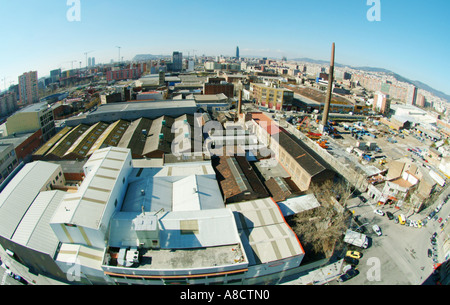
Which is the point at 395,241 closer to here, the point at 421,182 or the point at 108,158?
the point at 421,182

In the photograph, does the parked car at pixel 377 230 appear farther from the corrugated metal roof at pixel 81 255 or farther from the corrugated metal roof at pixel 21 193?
the corrugated metal roof at pixel 21 193

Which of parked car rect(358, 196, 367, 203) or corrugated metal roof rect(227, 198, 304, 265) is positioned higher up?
corrugated metal roof rect(227, 198, 304, 265)

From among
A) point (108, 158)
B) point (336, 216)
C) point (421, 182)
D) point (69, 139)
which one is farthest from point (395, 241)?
point (69, 139)

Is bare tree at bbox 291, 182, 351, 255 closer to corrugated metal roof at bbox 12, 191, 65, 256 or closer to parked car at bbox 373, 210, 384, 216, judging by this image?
parked car at bbox 373, 210, 384, 216

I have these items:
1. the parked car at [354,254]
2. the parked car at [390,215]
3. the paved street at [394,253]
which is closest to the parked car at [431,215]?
the paved street at [394,253]

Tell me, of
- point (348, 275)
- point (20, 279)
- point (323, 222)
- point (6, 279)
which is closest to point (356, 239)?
point (323, 222)

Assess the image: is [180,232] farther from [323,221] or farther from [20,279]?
[323,221]

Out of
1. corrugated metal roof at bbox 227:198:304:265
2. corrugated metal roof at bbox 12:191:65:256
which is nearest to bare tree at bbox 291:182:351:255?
corrugated metal roof at bbox 227:198:304:265
